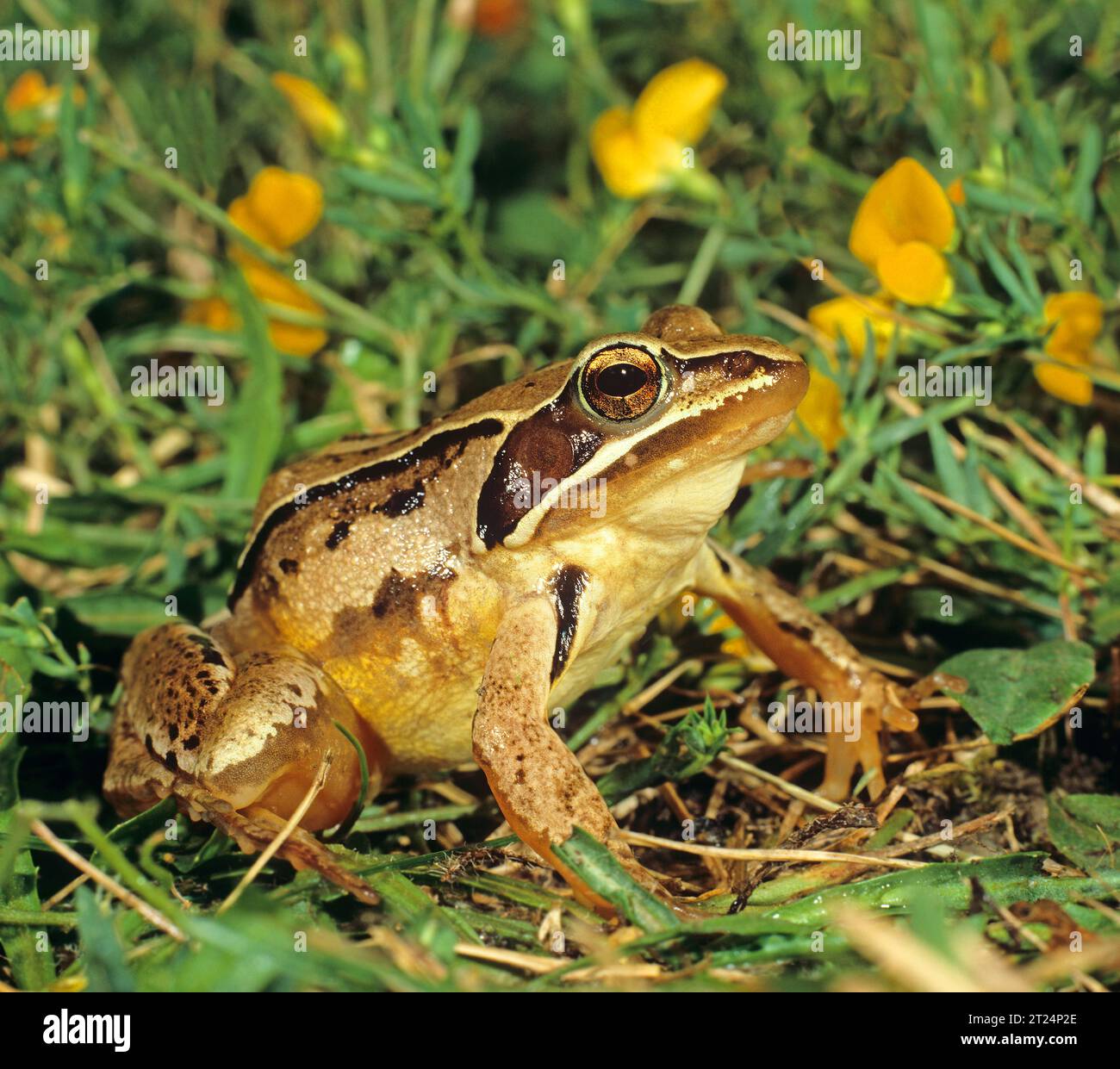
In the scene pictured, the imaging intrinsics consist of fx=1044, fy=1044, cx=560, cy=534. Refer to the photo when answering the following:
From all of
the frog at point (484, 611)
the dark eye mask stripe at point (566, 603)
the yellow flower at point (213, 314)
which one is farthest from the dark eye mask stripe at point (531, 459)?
the yellow flower at point (213, 314)

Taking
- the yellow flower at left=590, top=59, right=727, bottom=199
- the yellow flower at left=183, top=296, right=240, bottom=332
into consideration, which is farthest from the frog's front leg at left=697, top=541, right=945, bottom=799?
the yellow flower at left=183, top=296, right=240, bottom=332

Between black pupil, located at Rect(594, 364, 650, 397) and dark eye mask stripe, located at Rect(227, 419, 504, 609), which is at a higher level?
black pupil, located at Rect(594, 364, 650, 397)

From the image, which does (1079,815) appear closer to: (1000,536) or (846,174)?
(1000,536)

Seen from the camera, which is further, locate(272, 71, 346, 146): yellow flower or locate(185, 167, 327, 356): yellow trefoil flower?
locate(185, 167, 327, 356): yellow trefoil flower

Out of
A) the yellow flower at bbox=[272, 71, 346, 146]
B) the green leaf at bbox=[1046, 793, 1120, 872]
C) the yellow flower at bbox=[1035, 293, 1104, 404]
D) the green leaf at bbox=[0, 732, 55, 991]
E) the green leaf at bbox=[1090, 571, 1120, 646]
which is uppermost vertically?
the yellow flower at bbox=[272, 71, 346, 146]

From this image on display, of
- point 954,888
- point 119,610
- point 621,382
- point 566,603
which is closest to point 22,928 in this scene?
point 119,610

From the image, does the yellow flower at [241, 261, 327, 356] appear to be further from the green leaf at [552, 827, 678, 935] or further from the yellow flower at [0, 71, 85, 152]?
the green leaf at [552, 827, 678, 935]

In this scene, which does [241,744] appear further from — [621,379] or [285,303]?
[285,303]
